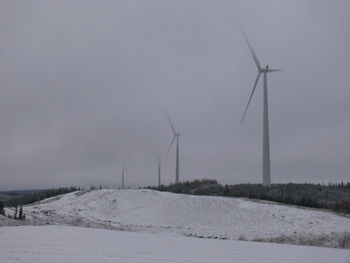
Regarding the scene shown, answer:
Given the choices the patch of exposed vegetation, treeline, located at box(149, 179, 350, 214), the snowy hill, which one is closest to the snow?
the patch of exposed vegetation

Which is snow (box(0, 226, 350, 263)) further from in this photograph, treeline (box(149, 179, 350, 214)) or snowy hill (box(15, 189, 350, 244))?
treeline (box(149, 179, 350, 214))

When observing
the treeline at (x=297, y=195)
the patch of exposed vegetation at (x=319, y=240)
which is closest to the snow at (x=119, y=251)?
the patch of exposed vegetation at (x=319, y=240)

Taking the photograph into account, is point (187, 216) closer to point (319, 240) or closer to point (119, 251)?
point (319, 240)

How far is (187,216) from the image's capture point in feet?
106

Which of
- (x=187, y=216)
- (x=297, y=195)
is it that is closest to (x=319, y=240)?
(x=187, y=216)

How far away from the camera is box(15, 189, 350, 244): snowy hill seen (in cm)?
2652

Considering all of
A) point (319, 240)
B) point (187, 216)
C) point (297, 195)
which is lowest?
point (319, 240)

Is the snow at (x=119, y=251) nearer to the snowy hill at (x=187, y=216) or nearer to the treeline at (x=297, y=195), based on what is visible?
the snowy hill at (x=187, y=216)

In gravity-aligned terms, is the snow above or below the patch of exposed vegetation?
above

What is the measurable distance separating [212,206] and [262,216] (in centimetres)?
506

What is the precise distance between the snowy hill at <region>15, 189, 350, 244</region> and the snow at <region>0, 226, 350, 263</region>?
23.2ft

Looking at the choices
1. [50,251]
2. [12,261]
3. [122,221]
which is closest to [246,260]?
[50,251]

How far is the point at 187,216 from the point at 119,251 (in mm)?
17911

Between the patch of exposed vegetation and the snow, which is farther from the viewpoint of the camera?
the patch of exposed vegetation
